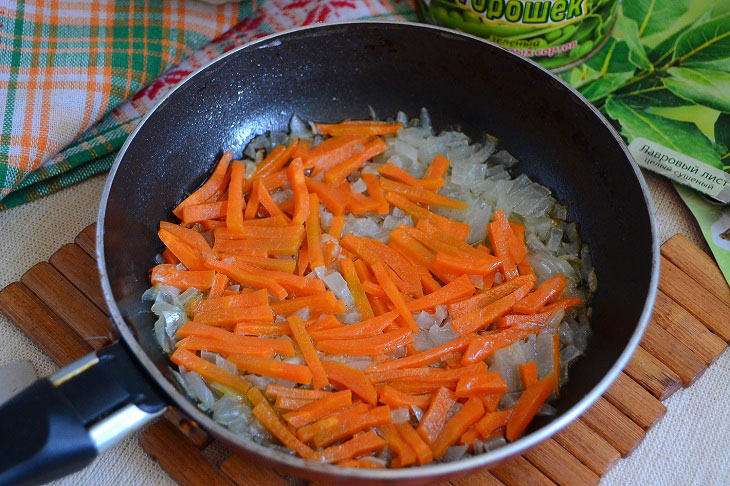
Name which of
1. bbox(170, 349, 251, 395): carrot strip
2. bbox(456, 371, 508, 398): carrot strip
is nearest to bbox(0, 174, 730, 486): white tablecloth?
bbox(170, 349, 251, 395): carrot strip

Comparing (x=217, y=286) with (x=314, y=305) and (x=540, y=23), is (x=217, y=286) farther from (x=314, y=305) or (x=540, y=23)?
(x=540, y=23)

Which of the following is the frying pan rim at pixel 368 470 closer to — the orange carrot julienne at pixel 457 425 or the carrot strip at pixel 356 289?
the orange carrot julienne at pixel 457 425

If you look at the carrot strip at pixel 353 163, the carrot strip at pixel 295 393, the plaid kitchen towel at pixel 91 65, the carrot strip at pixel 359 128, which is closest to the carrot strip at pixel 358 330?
the carrot strip at pixel 295 393

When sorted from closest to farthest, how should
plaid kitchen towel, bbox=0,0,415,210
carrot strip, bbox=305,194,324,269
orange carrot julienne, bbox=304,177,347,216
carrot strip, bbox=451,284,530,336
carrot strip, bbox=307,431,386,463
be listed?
carrot strip, bbox=307,431,386,463
carrot strip, bbox=451,284,530,336
carrot strip, bbox=305,194,324,269
orange carrot julienne, bbox=304,177,347,216
plaid kitchen towel, bbox=0,0,415,210

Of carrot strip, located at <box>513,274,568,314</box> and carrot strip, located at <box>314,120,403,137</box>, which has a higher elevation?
carrot strip, located at <box>314,120,403,137</box>

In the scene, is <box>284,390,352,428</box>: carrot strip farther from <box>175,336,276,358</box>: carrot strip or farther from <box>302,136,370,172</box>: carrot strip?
<box>302,136,370,172</box>: carrot strip

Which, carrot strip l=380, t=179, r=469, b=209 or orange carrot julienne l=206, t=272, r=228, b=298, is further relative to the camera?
carrot strip l=380, t=179, r=469, b=209

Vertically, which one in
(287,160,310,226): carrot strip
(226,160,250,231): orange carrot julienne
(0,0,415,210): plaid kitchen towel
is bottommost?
(287,160,310,226): carrot strip
